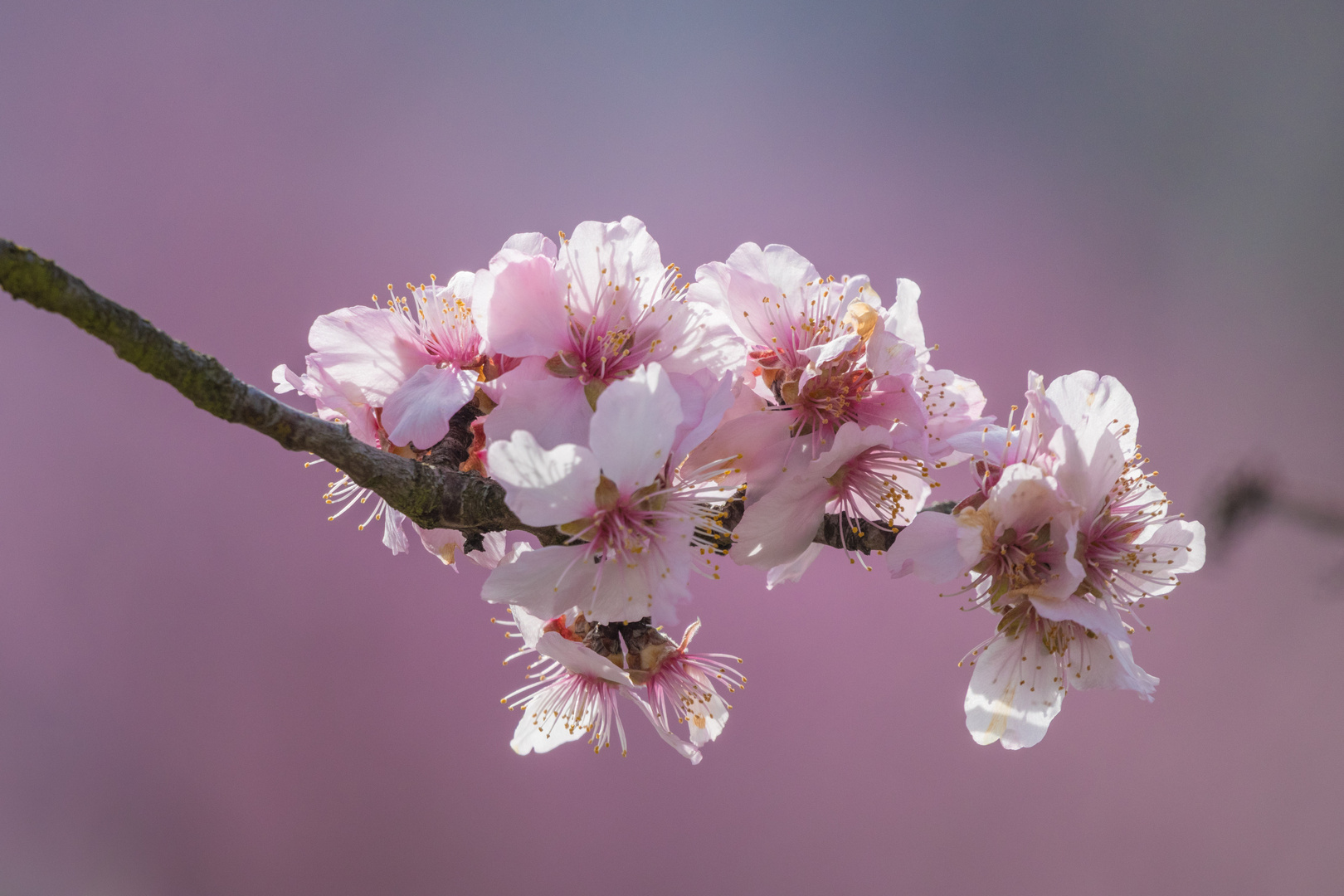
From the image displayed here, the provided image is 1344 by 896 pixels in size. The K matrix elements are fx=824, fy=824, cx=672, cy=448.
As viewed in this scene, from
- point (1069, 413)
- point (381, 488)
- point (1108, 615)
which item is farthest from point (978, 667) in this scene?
point (381, 488)

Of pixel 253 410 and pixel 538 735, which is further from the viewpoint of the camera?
pixel 538 735

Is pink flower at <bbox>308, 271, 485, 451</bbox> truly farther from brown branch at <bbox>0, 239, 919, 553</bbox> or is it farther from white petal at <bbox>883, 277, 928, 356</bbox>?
white petal at <bbox>883, 277, 928, 356</bbox>

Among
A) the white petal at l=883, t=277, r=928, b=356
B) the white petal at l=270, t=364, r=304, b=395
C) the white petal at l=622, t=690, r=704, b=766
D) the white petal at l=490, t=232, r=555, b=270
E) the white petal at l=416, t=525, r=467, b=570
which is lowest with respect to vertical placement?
the white petal at l=622, t=690, r=704, b=766

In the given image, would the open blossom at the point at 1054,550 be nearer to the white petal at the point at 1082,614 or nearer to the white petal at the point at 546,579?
the white petal at the point at 1082,614

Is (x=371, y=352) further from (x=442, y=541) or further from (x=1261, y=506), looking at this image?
(x=1261, y=506)

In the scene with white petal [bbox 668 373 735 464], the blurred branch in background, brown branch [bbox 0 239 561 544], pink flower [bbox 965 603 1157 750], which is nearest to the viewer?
brown branch [bbox 0 239 561 544]

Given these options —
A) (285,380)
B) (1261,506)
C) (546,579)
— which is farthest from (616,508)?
(1261,506)

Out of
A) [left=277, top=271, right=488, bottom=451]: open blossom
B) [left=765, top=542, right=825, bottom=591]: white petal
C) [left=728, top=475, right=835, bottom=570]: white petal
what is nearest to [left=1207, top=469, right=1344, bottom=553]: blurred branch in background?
[left=765, top=542, right=825, bottom=591]: white petal
